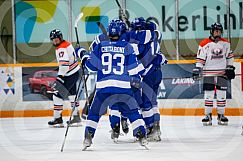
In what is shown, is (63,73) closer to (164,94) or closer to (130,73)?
(164,94)

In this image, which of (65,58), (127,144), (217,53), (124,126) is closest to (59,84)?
(65,58)

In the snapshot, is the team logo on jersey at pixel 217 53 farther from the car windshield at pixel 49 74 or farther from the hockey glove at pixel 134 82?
the car windshield at pixel 49 74

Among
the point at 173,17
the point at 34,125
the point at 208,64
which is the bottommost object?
the point at 34,125

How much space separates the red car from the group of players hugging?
2.10 meters

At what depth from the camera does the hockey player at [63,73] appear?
1054cm

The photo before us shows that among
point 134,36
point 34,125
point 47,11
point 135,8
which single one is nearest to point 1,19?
point 47,11

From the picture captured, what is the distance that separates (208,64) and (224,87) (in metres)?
0.42

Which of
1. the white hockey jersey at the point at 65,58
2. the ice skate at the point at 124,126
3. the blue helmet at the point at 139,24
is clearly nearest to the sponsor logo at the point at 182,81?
the white hockey jersey at the point at 65,58

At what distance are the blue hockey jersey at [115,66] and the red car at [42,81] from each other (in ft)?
18.2

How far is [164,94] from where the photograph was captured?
1226cm

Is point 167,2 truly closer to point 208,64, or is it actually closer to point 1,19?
point 1,19

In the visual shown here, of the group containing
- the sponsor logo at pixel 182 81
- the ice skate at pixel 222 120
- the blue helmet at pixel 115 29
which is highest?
the blue helmet at pixel 115 29

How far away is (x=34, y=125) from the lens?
11.0 metres

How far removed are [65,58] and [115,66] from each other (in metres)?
3.28
